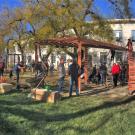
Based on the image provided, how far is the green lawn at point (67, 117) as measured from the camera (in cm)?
1341

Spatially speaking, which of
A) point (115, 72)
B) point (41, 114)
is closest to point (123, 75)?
point (115, 72)

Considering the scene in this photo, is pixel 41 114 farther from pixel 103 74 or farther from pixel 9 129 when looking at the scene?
pixel 103 74

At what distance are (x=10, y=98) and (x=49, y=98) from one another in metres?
1.69

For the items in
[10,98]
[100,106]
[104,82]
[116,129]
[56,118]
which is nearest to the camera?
[116,129]

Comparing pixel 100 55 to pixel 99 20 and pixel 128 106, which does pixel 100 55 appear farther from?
pixel 128 106

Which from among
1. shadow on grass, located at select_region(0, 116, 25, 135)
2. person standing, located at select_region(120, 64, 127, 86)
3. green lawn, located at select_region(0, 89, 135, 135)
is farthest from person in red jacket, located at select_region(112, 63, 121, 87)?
shadow on grass, located at select_region(0, 116, 25, 135)

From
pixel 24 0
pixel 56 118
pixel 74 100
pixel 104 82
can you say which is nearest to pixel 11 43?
pixel 24 0

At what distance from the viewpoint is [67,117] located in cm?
1534

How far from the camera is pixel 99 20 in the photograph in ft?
142

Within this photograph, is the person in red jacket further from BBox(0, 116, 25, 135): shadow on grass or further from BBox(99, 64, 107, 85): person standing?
BBox(0, 116, 25, 135): shadow on grass

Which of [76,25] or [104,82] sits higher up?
[76,25]

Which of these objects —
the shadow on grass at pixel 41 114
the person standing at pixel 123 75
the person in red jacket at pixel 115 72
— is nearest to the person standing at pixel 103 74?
the person standing at pixel 123 75

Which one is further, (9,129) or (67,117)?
(67,117)

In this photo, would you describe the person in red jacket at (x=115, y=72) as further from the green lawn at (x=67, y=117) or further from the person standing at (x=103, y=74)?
the green lawn at (x=67, y=117)
